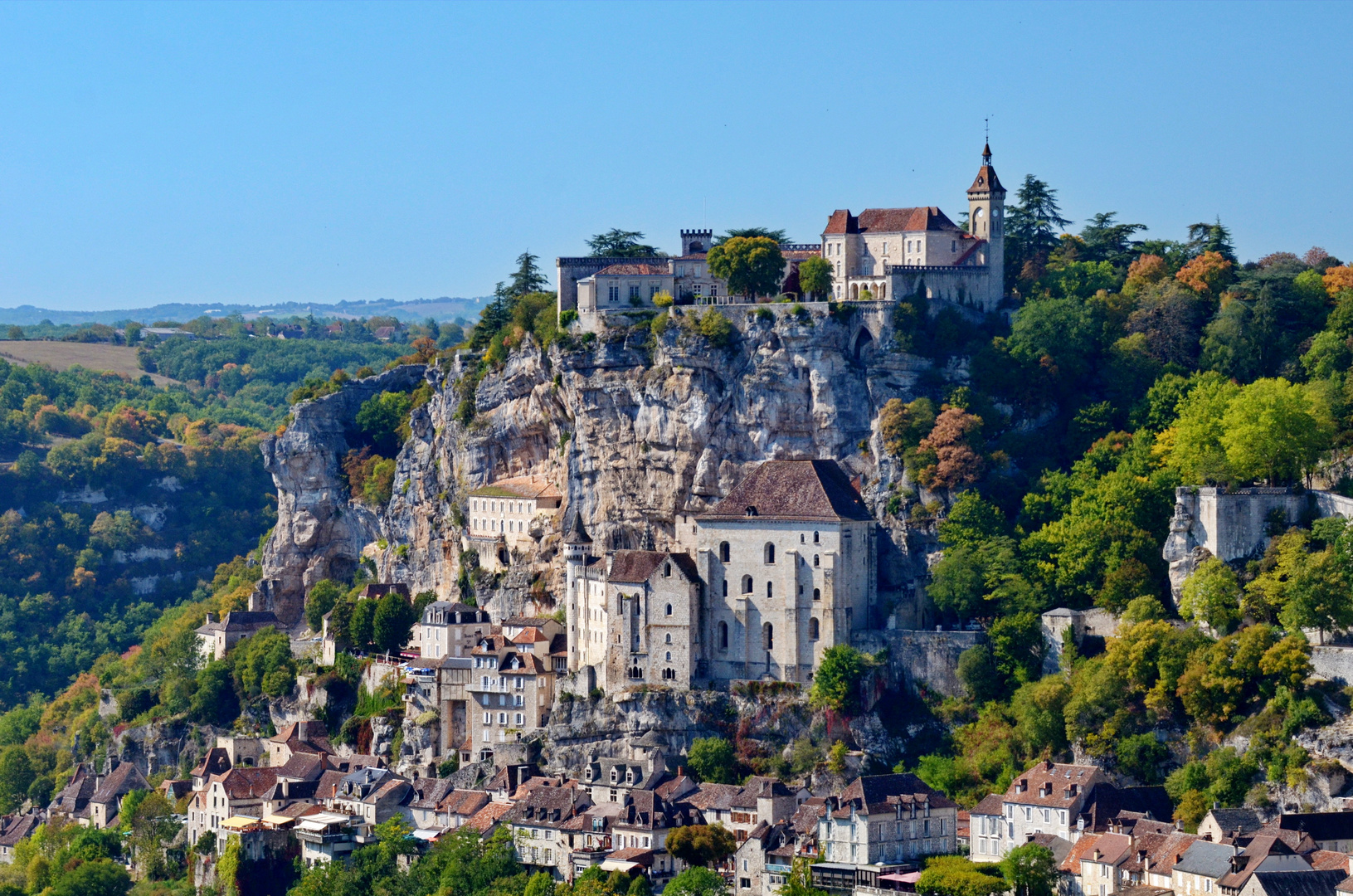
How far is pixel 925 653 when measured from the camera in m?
92.6

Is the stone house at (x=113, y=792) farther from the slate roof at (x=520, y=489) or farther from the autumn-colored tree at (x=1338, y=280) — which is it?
the autumn-colored tree at (x=1338, y=280)

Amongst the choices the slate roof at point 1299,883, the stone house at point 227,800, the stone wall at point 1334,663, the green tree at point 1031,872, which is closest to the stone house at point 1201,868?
the slate roof at point 1299,883

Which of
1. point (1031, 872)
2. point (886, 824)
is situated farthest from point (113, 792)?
point (1031, 872)

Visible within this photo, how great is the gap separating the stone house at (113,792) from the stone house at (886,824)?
4107 cm

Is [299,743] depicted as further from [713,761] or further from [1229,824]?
[1229,824]

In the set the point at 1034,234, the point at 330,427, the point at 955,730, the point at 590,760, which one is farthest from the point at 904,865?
the point at 330,427

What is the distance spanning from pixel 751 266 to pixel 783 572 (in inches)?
613

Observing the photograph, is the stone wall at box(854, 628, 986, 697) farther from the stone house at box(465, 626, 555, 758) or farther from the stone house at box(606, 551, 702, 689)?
the stone house at box(465, 626, 555, 758)

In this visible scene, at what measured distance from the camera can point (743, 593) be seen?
94.2 m

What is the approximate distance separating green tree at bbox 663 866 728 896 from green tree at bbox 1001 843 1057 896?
9.97 metres

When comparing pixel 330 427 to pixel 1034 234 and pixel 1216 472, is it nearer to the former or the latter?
pixel 1034 234

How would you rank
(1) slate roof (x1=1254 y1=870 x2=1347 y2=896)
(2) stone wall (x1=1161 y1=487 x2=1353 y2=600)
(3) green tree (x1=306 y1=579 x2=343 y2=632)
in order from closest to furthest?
(1) slate roof (x1=1254 y1=870 x2=1347 y2=896) → (2) stone wall (x1=1161 y1=487 x2=1353 y2=600) → (3) green tree (x1=306 y1=579 x2=343 y2=632)

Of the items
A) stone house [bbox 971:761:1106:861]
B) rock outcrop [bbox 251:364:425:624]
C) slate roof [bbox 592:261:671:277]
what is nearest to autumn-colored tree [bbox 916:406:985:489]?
stone house [bbox 971:761:1106:861]

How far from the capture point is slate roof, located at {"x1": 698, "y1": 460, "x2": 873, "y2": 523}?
93.3 metres
